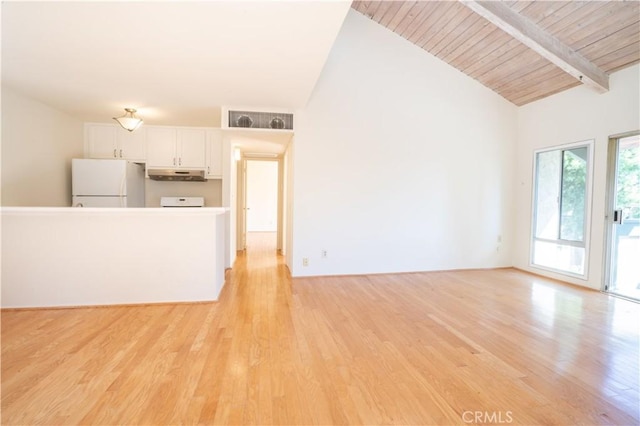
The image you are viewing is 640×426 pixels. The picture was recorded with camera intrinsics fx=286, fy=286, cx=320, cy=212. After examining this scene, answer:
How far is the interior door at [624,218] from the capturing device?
360cm

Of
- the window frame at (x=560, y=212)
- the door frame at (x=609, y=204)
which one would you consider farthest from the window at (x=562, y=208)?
the door frame at (x=609, y=204)

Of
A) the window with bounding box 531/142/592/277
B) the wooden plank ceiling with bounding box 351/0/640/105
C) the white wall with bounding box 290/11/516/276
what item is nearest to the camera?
the wooden plank ceiling with bounding box 351/0/640/105

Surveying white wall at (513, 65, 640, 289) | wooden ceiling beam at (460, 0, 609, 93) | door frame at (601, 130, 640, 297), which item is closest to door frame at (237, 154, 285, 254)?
wooden ceiling beam at (460, 0, 609, 93)

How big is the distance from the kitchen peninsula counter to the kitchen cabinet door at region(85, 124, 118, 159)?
2208 mm

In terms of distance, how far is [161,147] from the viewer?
4.89 m

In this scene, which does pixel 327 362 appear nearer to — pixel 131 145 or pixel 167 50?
pixel 167 50

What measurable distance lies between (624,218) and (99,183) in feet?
24.0

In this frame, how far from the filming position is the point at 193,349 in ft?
7.24

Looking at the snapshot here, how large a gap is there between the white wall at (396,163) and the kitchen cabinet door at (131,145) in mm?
2721

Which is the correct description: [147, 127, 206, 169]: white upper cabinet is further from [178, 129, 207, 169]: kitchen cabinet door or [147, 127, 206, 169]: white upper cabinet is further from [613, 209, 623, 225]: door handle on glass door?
[613, 209, 623, 225]: door handle on glass door

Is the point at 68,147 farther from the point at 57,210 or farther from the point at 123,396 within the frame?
the point at 123,396

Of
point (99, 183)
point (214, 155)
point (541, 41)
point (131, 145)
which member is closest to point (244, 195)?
point (214, 155)

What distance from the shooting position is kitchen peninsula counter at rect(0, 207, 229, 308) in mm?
2922

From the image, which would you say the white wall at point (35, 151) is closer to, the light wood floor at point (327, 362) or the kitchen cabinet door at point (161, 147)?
the kitchen cabinet door at point (161, 147)
